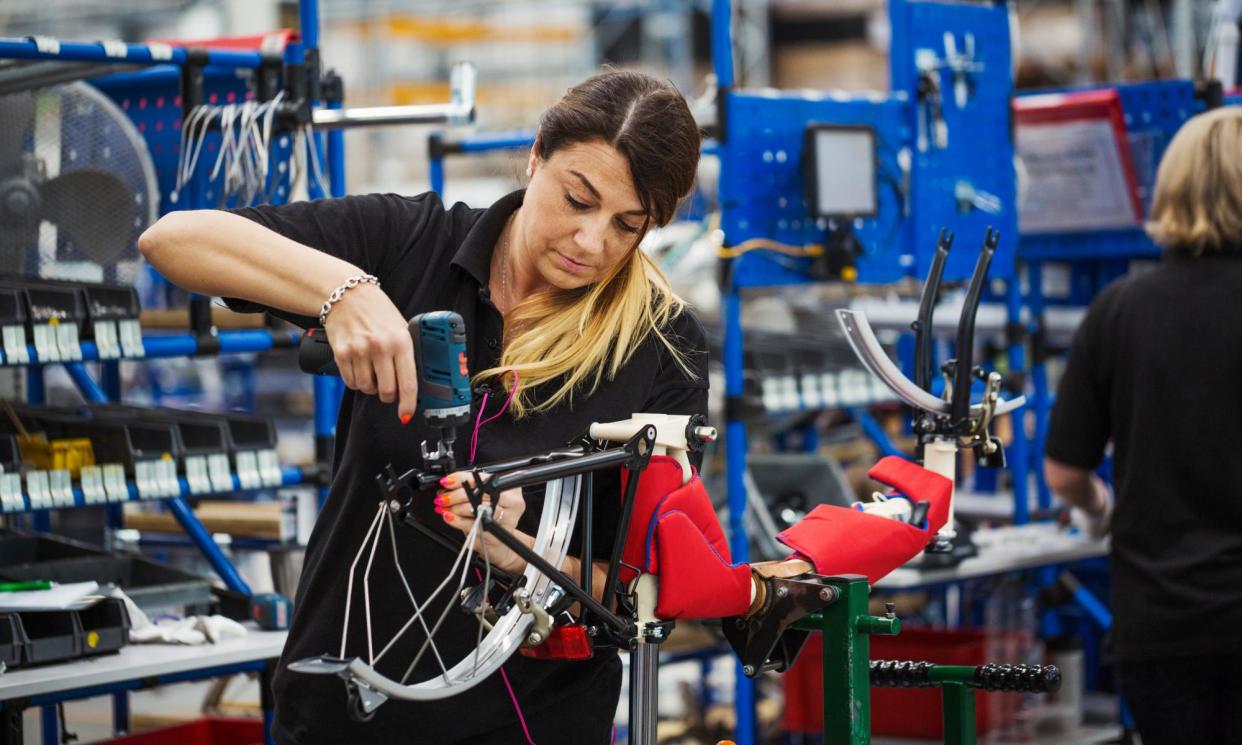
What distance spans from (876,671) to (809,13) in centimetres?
1088

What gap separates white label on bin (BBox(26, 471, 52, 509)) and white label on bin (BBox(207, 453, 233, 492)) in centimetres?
33

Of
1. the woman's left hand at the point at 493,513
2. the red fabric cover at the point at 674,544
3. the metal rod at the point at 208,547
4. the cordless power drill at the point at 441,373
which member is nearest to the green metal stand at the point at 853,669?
the red fabric cover at the point at 674,544

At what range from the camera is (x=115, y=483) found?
296cm

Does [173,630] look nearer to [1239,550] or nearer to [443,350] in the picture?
[443,350]

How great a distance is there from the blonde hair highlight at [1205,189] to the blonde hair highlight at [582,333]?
1.48m

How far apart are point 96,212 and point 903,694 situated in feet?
7.82

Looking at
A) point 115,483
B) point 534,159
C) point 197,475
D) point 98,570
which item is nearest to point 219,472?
point 197,475

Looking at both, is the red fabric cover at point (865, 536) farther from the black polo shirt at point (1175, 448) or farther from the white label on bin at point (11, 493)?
the white label on bin at point (11, 493)

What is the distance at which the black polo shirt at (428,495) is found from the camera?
1.79 meters

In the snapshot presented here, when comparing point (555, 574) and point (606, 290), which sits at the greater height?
point (606, 290)

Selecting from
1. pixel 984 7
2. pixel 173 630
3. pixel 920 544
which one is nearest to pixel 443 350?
pixel 920 544

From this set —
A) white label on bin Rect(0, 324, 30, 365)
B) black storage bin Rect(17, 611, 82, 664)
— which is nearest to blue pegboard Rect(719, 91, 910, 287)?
white label on bin Rect(0, 324, 30, 365)

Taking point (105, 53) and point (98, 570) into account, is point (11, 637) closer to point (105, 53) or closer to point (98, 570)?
point (98, 570)

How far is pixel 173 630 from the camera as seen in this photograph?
294 cm
